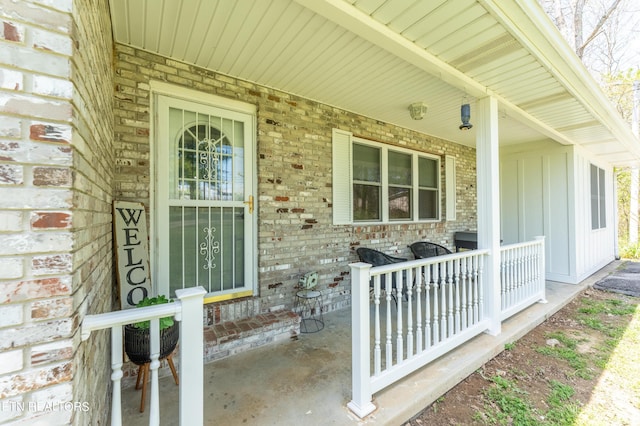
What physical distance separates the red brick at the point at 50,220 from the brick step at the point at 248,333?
2.05 meters

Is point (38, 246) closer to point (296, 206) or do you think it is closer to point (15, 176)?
point (15, 176)

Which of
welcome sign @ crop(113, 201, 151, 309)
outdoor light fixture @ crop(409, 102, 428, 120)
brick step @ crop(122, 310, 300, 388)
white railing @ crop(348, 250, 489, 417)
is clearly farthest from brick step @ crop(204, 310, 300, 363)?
outdoor light fixture @ crop(409, 102, 428, 120)

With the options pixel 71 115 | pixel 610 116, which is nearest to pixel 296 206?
pixel 71 115

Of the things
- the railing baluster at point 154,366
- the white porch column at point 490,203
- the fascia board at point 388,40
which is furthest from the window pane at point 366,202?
the railing baluster at point 154,366

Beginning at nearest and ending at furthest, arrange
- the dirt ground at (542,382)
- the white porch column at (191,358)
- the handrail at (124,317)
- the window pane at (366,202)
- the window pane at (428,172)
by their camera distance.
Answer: the handrail at (124,317) → the white porch column at (191,358) → the dirt ground at (542,382) → the window pane at (366,202) → the window pane at (428,172)

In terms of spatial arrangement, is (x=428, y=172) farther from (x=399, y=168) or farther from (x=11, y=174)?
(x=11, y=174)

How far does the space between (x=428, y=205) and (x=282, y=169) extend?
3.41 metres

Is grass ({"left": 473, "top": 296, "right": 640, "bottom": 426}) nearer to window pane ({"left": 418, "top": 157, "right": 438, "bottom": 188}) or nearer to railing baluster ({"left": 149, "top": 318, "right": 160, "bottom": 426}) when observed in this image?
railing baluster ({"left": 149, "top": 318, "right": 160, "bottom": 426})

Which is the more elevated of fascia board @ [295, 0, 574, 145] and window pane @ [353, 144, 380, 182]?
fascia board @ [295, 0, 574, 145]

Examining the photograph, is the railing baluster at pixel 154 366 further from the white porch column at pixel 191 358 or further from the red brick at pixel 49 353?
the red brick at pixel 49 353

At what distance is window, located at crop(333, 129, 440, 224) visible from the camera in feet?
13.3

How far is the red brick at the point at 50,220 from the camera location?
0.88 m

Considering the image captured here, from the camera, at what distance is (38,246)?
0.87 metres

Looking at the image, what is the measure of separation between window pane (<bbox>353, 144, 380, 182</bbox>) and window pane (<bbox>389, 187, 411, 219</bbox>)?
1.58 ft
